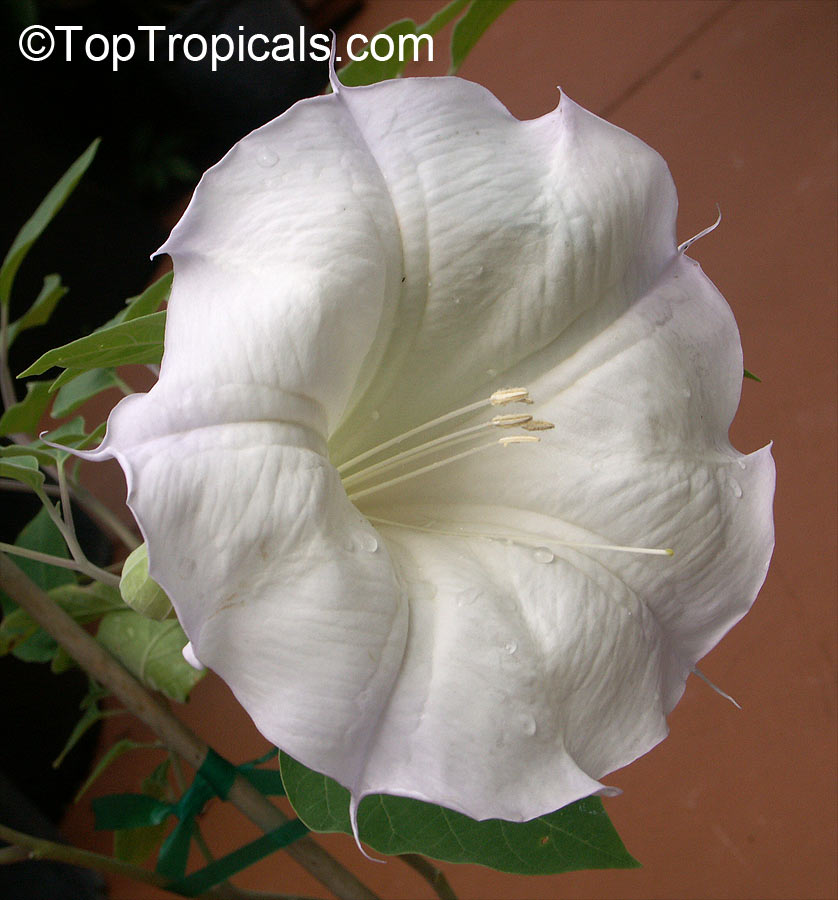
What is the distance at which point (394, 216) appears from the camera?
0.39 metres

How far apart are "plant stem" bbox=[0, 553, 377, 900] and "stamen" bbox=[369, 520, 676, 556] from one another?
0.74 feet

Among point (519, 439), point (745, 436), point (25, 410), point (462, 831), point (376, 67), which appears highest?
point (376, 67)

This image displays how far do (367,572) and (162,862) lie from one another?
380mm

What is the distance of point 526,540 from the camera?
44cm

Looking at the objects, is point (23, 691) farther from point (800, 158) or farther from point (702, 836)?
point (800, 158)

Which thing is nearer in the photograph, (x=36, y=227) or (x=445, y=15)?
(x=445, y=15)

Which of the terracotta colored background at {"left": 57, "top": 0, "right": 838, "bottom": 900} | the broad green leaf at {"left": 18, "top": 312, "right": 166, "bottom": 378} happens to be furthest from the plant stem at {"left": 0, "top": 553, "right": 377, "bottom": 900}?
the terracotta colored background at {"left": 57, "top": 0, "right": 838, "bottom": 900}

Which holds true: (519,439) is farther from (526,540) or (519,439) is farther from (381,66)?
(381,66)

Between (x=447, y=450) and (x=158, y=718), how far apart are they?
28 cm

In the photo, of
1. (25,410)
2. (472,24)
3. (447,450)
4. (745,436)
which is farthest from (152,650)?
(745,436)

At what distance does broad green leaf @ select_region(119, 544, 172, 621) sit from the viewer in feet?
1.37

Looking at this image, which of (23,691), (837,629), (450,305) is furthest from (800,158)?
(23,691)

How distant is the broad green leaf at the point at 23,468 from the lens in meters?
0.50

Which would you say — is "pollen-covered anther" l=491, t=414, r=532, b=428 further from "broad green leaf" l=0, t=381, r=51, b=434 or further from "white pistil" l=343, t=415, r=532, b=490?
"broad green leaf" l=0, t=381, r=51, b=434
